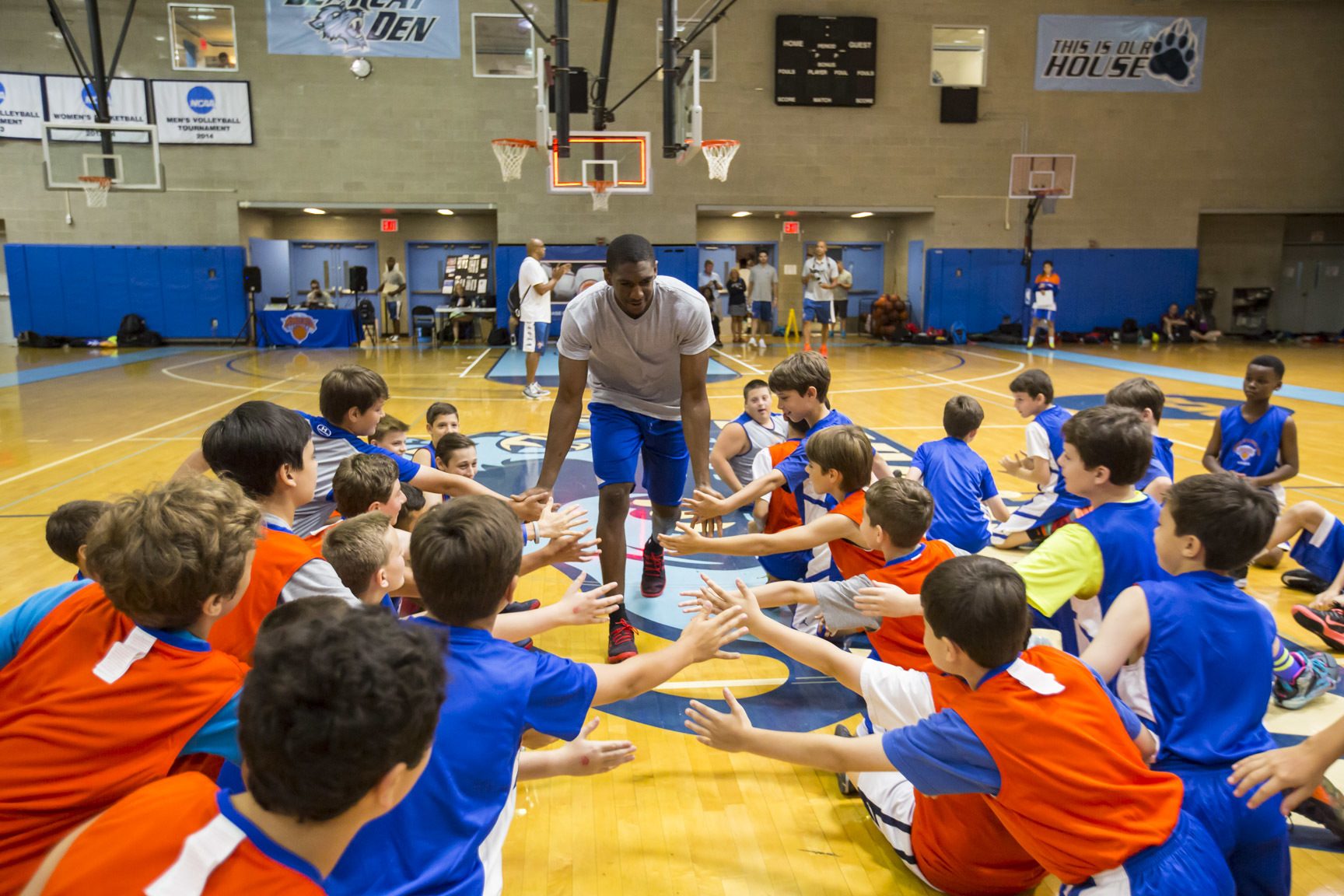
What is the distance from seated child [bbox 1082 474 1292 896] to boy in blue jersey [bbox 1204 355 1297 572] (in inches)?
129

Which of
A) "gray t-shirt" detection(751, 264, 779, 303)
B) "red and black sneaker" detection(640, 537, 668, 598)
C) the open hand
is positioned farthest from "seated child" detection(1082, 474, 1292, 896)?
"gray t-shirt" detection(751, 264, 779, 303)

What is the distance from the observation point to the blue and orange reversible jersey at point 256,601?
85.7 inches

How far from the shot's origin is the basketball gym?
56.9 feet

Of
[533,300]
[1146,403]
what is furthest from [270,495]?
[533,300]

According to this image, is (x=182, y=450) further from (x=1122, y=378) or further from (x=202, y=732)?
(x=1122, y=378)

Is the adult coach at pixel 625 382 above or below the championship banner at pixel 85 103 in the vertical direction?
below

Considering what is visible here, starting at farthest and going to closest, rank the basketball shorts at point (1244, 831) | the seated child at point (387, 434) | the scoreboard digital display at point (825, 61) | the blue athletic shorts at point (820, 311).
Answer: the scoreboard digital display at point (825, 61)
the blue athletic shorts at point (820, 311)
the seated child at point (387, 434)
the basketball shorts at point (1244, 831)

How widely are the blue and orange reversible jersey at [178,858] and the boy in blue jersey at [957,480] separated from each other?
11.9ft

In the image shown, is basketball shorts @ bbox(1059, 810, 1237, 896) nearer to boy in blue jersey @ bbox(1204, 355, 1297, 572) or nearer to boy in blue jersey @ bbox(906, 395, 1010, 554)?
boy in blue jersey @ bbox(906, 395, 1010, 554)

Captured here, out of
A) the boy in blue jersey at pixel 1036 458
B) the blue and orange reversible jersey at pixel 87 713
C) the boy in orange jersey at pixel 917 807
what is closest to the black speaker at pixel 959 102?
the boy in blue jersey at pixel 1036 458

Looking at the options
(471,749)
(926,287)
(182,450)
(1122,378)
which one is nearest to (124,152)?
(182,450)

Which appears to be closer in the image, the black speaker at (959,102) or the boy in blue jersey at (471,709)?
the boy in blue jersey at (471,709)

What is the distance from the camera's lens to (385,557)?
2697 millimetres

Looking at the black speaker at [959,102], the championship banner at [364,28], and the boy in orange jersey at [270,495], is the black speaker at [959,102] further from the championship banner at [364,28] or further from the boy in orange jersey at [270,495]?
the boy in orange jersey at [270,495]
